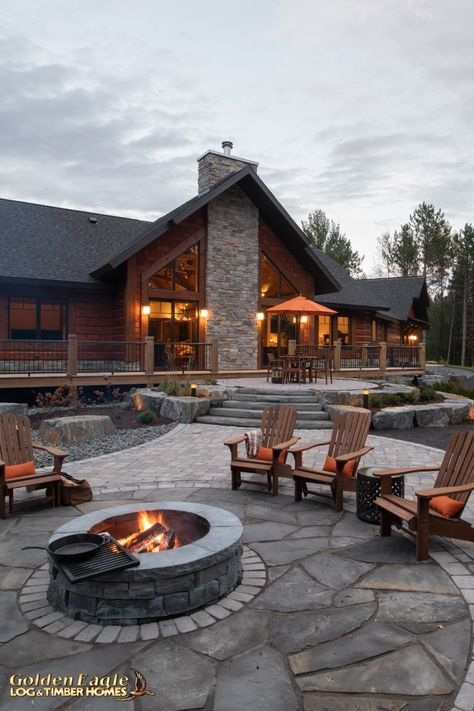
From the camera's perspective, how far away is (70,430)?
8.66 meters

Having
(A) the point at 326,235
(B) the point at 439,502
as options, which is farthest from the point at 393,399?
(A) the point at 326,235

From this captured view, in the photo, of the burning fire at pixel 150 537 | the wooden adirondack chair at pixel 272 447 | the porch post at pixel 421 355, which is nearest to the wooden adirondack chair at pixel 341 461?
the wooden adirondack chair at pixel 272 447

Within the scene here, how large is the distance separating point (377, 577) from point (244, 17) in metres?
14.3

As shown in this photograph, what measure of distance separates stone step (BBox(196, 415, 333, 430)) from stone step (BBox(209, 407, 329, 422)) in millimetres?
185

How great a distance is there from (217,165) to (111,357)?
8.52m

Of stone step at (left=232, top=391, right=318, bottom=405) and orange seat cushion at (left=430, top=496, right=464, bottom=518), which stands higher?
stone step at (left=232, top=391, right=318, bottom=405)

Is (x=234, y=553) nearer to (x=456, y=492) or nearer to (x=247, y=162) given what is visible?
(x=456, y=492)

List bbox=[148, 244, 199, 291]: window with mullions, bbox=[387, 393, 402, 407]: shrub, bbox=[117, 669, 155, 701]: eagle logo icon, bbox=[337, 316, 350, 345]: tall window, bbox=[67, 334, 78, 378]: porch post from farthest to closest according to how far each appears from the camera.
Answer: bbox=[337, 316, 350, 345]: tall window → bbox=[148, 244, 199, 291]: window with mullions → bbox=[67, 334, 78, 378]: porch post → bbox=[387, 393, 402, 407]: shrub → bbox=[117, 669, 155, 701]: eagle logo icon

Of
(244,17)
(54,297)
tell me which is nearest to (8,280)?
(54,297)

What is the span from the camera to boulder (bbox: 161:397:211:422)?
10891 mm

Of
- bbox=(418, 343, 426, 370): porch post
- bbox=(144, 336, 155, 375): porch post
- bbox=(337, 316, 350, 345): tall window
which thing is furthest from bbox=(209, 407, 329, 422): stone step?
bbox=(337, 316, 350, 345): tall window

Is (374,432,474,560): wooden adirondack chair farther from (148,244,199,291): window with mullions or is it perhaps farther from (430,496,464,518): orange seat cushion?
(148,244,199,291): window with mullions

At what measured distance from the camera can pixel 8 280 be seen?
574 inches

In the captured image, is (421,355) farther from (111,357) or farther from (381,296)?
(111,357)
